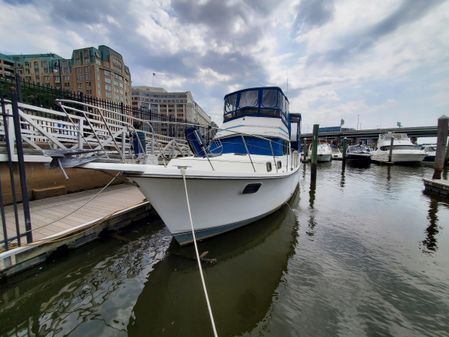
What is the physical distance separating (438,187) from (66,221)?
600 inches

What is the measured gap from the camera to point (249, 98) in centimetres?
754

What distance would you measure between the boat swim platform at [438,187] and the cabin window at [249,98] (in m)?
10.0

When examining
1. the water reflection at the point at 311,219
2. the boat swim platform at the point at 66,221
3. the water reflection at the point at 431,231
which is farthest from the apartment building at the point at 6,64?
the water reflection at the point at 431,231

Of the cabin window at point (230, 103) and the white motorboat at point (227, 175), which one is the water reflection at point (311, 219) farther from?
the cabin window at point (230, 103)

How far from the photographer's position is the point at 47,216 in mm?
5008

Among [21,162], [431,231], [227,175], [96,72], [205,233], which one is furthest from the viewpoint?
[96,72]

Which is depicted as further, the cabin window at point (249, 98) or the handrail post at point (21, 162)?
the cabin window at point (249, 98)

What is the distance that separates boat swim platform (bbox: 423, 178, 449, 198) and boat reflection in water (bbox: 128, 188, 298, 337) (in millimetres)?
9458

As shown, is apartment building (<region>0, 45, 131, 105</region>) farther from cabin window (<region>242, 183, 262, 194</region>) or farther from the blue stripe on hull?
cabin window (<region>242, 183, 262, 194</region>)

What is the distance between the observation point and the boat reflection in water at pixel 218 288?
9.95ft

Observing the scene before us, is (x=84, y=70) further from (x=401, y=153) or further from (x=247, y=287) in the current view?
(x=247, y=287)

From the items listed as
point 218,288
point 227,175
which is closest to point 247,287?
point 218,288

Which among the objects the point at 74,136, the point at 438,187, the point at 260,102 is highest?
the point at 260,102

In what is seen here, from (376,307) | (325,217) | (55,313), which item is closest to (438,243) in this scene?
(325,217)
